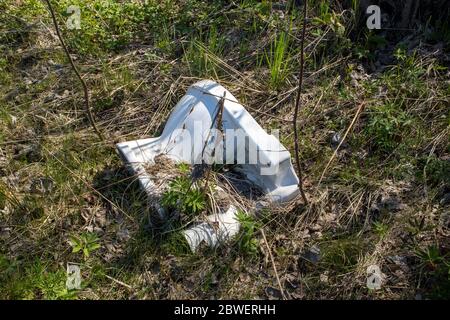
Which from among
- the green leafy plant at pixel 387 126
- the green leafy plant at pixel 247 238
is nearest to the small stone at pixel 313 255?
the green leafy plant at pixel 247 238

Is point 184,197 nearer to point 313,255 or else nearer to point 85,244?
point 85,244

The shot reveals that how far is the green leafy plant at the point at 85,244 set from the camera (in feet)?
9.06

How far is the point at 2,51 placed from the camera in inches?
158

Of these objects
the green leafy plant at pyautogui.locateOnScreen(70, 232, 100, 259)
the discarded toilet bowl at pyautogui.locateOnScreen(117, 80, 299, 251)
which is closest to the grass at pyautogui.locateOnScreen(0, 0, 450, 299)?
the green leafy plant at pyautogui.locateOnScreen(70, 232, 100, 259)

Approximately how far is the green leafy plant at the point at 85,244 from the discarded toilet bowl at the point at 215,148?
15.5 inches

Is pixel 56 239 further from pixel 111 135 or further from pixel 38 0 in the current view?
pixel 38 0

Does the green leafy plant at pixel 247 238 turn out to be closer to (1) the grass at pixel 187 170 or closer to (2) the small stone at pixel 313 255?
(1) the grass at pixel 187 170

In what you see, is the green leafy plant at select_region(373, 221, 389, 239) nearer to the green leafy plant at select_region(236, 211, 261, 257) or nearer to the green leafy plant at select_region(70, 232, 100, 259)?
the green leafy plant at select_region(236, 211, 261, 257)

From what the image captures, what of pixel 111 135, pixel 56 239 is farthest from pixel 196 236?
pixel 111 135

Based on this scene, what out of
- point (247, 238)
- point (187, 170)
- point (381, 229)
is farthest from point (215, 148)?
point (381, 229)

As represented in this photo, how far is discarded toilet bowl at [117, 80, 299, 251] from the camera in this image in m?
2.85

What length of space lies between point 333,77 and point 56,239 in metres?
2.21

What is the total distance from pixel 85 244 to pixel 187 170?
2.35 ft

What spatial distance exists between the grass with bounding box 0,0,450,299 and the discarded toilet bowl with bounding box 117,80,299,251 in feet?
0.37
